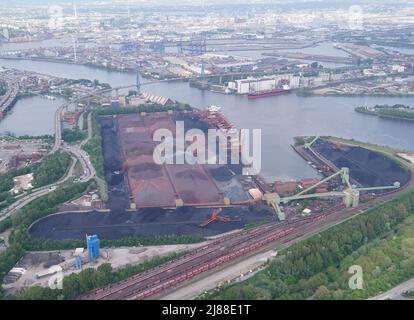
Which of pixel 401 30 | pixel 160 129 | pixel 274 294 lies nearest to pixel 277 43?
pixel 401 30

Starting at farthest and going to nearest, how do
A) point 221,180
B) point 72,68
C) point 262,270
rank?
1. point 72,68
2. point 221,180
3. point 262,270

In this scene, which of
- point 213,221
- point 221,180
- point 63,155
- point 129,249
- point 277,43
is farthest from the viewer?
point 277,43

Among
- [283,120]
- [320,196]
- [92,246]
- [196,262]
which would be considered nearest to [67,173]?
[92,246]

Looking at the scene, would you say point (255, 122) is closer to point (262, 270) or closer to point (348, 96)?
point (348, 96)

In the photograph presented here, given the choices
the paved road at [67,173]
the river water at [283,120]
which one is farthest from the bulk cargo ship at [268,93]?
the paved road at [67,173]

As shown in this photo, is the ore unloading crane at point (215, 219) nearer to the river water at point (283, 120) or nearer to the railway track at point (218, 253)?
the railway track at point (218, 253)
